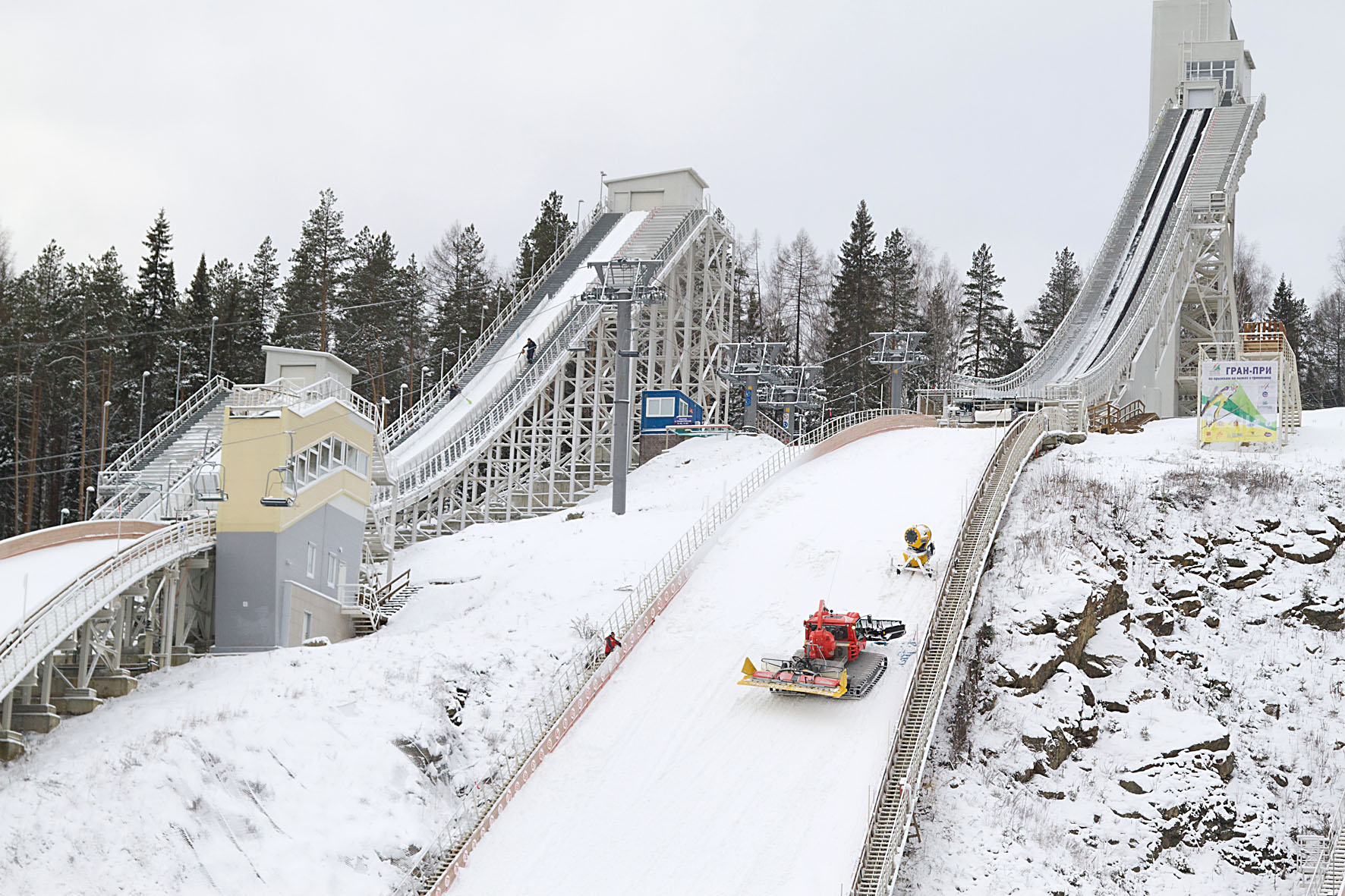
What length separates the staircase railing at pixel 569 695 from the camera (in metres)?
19.9

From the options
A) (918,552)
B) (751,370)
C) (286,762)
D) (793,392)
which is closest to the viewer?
(286,762)

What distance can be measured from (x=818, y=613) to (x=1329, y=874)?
9337 millimetres

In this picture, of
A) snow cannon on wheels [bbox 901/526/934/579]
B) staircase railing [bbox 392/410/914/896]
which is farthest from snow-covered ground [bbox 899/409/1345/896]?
staircase railing [bbox 392/410/914/896]

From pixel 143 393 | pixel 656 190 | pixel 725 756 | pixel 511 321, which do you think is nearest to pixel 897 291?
pixel 656 190

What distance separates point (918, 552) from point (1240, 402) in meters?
13.4

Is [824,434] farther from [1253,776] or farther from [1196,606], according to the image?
[1253,776]

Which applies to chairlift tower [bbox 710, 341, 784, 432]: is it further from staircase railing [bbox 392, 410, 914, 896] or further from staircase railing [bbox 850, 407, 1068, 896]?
staircase railing [bbox 850, 407, 1068, 896]

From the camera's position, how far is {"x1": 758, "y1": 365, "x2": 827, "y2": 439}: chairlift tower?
54.7 m

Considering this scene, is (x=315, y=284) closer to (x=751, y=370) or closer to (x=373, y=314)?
(x=373, y=314)

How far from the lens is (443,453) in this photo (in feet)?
149

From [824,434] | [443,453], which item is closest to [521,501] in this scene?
[443,453]

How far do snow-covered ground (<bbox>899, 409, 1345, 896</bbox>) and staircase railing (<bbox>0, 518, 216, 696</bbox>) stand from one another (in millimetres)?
13200

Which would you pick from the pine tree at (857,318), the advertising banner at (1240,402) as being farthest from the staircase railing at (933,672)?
the pine tree at (857,318)

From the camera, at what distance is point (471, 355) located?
183 ft
